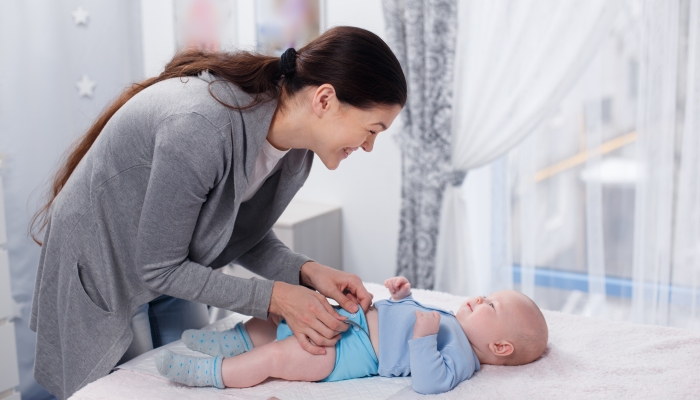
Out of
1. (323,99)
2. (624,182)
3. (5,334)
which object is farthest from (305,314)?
(624,182)

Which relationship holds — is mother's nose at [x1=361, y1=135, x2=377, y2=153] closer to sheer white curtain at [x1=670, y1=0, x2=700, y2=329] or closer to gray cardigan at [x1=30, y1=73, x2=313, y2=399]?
gray cardigan at [x1=30, y1=73, x2=313, y2=399]

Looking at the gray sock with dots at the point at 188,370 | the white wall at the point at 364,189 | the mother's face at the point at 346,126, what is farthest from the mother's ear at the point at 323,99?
the white wall at the point at 364,189

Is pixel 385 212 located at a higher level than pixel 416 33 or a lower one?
lower

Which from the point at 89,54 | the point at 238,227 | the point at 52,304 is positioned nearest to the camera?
the point at 52,304

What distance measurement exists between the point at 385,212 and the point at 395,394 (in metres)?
1.70

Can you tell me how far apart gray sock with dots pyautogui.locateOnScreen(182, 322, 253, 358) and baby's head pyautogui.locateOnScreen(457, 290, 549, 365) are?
1.87ft

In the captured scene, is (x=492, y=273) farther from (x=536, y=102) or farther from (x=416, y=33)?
(x=416, y=33)

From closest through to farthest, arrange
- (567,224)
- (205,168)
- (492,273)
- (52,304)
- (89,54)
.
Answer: (205,168) → (52,304) → (567,224) → (492,273) → (89,54)

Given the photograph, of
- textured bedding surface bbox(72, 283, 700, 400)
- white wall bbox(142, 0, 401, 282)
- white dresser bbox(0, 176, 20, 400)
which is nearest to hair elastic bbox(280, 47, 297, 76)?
textured bedding surface bbox(72, 283, 700, 400)

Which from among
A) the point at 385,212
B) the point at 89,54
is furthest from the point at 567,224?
the point at 89,54

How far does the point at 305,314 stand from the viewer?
1.29 m

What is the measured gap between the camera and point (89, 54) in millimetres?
2861

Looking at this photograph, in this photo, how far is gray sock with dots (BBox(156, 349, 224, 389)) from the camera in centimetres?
127

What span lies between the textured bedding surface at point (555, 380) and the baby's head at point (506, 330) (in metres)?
0.03
